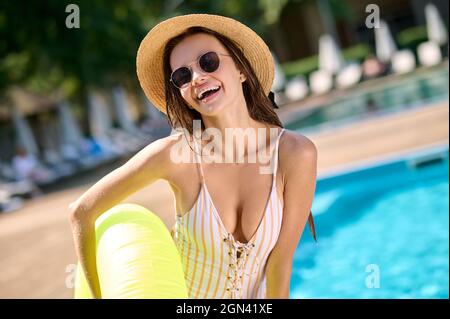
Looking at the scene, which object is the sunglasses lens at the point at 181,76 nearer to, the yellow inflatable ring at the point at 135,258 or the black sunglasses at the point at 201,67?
the black sunglasses at the point at 201,67

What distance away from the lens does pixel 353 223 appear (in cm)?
787

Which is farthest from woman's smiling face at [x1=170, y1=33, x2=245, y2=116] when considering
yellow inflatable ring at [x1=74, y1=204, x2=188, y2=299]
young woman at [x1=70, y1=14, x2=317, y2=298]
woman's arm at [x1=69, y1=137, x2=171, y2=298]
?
yellow inflatable ring at [x1=74, y1=204, x2=188, y2=299]

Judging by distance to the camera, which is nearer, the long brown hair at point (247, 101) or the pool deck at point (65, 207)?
the long brown hair at point (247, 101)

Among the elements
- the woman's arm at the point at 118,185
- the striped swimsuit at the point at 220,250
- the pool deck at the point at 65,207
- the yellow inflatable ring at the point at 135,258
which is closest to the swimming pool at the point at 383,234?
the pool deck at the point at 65,207

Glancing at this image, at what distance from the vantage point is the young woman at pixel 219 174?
6.56ft

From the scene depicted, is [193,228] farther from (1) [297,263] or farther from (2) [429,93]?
(2) [429,93]

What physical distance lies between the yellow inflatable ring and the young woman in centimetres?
10

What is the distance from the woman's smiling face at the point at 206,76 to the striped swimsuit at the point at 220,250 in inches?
8.2

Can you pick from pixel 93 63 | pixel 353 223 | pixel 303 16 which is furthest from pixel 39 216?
pixel 303 16

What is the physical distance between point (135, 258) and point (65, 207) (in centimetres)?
979

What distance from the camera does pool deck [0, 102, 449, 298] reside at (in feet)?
20.9

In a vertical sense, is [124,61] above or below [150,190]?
above

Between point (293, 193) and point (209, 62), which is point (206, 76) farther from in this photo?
point (293, 193)
